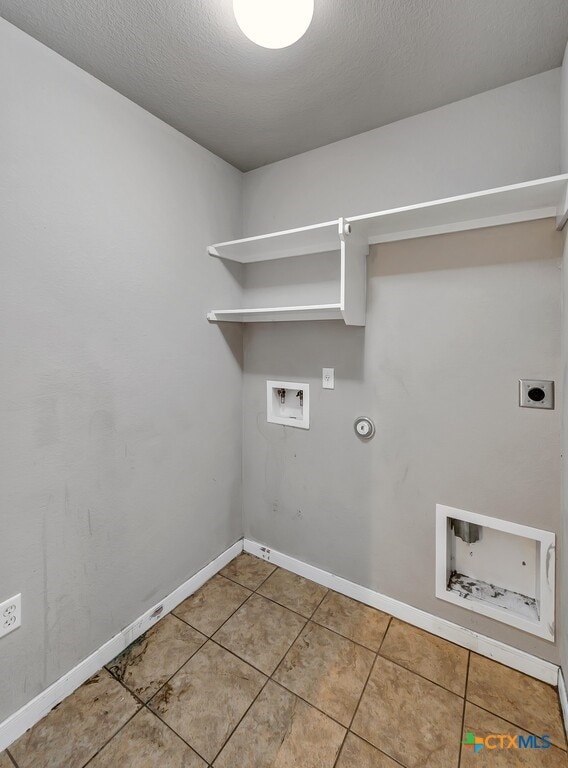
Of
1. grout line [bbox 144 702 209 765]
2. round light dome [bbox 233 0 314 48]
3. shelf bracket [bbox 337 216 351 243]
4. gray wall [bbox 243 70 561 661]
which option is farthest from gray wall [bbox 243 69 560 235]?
grout line [bbox 144 702 209 765]

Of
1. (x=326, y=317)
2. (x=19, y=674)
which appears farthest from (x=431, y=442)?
(x=19, y=674)

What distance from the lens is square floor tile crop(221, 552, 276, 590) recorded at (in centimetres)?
203

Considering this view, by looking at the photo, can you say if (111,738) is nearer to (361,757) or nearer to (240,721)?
(240,721)

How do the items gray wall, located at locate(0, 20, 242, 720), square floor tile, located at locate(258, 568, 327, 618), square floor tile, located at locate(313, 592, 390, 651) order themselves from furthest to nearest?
1. square floor tile, located at locate(258, 568, 327, 618)
2. square floor tile, located at locate(313, 592, 390, 651)
3. gray wall, located at locate(0, 20, 242, 720)

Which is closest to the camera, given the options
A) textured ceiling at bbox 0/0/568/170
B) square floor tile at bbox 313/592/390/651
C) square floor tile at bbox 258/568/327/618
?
textured ceiling at bbox 0/0/568/170

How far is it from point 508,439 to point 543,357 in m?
0.35

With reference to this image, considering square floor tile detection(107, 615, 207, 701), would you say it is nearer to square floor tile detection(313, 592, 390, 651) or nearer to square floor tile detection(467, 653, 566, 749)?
square floor tile detection(313, 592, 390, 651)

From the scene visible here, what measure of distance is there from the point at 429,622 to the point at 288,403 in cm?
128

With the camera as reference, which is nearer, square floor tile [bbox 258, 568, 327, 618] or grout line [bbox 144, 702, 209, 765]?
grout line [bbox 144, 702, 209, 765]

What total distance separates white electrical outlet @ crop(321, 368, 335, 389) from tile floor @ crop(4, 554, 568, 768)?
116cm

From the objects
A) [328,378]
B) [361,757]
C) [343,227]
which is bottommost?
[361,757]

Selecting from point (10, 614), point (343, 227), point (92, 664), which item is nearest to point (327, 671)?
point (92, 664)

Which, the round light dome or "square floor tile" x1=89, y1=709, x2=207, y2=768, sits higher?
the round light dome

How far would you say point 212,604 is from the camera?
6.08 feet
